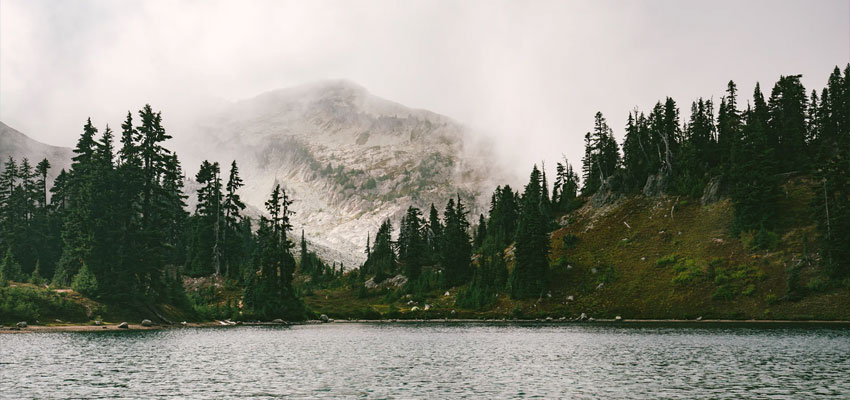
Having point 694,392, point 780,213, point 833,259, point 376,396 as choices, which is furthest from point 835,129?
point 376,396

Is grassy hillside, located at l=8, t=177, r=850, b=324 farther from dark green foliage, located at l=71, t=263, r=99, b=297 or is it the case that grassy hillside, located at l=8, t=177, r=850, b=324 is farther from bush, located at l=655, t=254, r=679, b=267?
dark green foliage, located at l=71, t=263, r=99, b=297

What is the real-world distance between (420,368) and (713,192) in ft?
393

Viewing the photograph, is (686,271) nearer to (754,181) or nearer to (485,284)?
(754,181)

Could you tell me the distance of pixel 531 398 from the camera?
1230 inches

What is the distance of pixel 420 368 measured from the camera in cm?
4516

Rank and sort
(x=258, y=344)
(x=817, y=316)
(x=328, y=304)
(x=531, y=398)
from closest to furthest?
(x=531, y=398)
(x=258, y=344)
(x=817, y=316)
(x=328, y=304)

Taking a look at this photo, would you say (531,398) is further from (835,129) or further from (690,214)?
(835,129)

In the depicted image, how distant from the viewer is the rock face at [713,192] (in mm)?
137250

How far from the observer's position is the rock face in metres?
137

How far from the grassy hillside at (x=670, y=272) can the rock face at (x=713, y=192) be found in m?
2.28

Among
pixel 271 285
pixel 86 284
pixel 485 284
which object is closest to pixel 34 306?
pixel 86 284

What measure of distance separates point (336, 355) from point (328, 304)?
110 metres

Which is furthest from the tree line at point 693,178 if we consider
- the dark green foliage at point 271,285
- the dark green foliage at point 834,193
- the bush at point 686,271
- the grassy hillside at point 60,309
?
the grassy hillside at point 60,309

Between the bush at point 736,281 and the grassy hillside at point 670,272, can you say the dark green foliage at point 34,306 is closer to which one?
the grassy hillside at point 670,272
